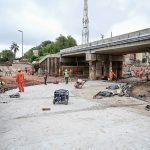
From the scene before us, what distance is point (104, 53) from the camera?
145 feet

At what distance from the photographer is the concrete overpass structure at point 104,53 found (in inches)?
1228

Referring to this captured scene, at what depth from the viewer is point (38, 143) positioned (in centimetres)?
876

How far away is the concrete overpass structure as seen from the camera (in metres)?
31.2

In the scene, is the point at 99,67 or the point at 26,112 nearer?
Result: the point at 26,112

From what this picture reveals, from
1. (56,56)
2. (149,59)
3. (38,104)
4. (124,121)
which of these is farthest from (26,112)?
(149,59)

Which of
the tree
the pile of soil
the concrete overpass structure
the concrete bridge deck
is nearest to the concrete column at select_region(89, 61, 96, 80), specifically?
the concrete overpass structure

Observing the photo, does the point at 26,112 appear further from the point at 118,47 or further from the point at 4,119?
the point at 118,47

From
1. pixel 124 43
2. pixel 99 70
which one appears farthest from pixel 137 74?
pixel 124 43

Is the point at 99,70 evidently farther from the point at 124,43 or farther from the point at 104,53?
the point at 124,43

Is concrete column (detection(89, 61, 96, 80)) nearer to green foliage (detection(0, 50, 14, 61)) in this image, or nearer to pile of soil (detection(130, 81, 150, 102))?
pile of soil (detection(130, 81, 150, 102))

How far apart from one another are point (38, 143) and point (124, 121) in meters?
4.26

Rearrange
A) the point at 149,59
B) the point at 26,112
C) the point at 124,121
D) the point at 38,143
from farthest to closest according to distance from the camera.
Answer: the point at 149,59 → the point at 26,112 → the point at 124,121 → the point at 38,143

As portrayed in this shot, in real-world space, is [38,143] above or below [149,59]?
below

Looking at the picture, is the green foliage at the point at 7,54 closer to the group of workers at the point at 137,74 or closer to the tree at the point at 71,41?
the tree at the point at 71,41
